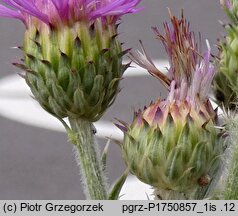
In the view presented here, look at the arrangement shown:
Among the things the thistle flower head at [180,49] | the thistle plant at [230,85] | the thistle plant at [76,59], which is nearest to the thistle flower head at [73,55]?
the thistle plant at [76,59]

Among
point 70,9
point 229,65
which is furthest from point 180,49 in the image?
point 70,9

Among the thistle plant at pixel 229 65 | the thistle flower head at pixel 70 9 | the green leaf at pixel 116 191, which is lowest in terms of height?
the green leaf at pixel 116 191

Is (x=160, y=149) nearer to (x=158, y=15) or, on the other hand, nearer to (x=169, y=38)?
(x=169, y=38)

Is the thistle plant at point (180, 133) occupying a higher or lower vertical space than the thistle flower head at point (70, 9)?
lower

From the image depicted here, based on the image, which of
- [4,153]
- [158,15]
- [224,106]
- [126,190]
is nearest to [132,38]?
[158,15]

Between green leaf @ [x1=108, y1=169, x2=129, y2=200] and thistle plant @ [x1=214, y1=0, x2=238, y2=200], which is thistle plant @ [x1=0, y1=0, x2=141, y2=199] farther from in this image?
thistle plant @ [x1=214, y1=0, x2=238, y2=200]

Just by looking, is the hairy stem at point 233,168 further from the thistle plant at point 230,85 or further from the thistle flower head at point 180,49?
the thistle flower head at point 180,49
